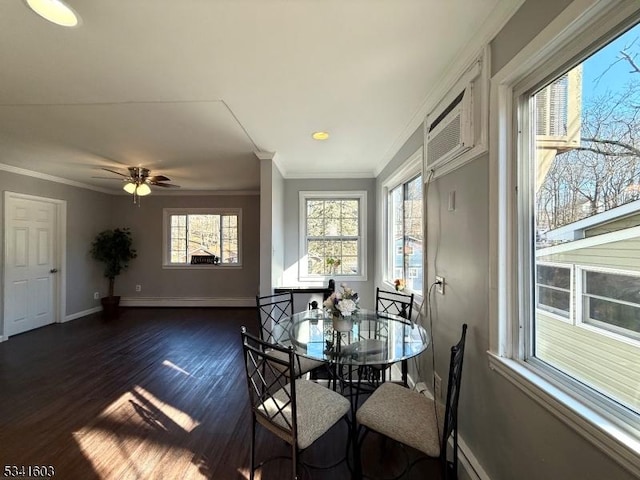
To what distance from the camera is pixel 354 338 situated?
6.38 ft

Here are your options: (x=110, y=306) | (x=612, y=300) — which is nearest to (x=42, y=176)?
(x=110, y=306)

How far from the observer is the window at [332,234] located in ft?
14.2

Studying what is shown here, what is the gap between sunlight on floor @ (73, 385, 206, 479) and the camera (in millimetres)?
1682

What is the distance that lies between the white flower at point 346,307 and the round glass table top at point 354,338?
85 millimetres

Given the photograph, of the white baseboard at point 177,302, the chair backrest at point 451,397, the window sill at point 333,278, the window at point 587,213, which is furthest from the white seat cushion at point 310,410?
the white baseboard at point 177,302

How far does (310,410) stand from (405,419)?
0.49m

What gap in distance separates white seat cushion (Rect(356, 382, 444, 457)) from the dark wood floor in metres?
0.49

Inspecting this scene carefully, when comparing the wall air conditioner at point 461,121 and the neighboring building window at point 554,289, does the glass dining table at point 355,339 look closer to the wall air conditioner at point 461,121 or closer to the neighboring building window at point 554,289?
the neighboring building window at point 554,289

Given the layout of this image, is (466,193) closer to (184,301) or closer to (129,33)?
(129,33)

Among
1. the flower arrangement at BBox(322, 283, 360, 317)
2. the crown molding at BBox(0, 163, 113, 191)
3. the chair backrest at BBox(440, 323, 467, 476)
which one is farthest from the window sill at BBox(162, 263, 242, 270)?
the chair backrest at BBox(440, 323, 467, 476)

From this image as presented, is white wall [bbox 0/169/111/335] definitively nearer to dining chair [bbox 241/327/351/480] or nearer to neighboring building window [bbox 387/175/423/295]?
dining chair [bbox 241/327/351/480]

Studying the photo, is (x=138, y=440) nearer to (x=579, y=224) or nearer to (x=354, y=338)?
(x=354, y=338)

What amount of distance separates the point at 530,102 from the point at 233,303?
18.7ft

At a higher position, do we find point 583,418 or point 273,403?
point 583,418
